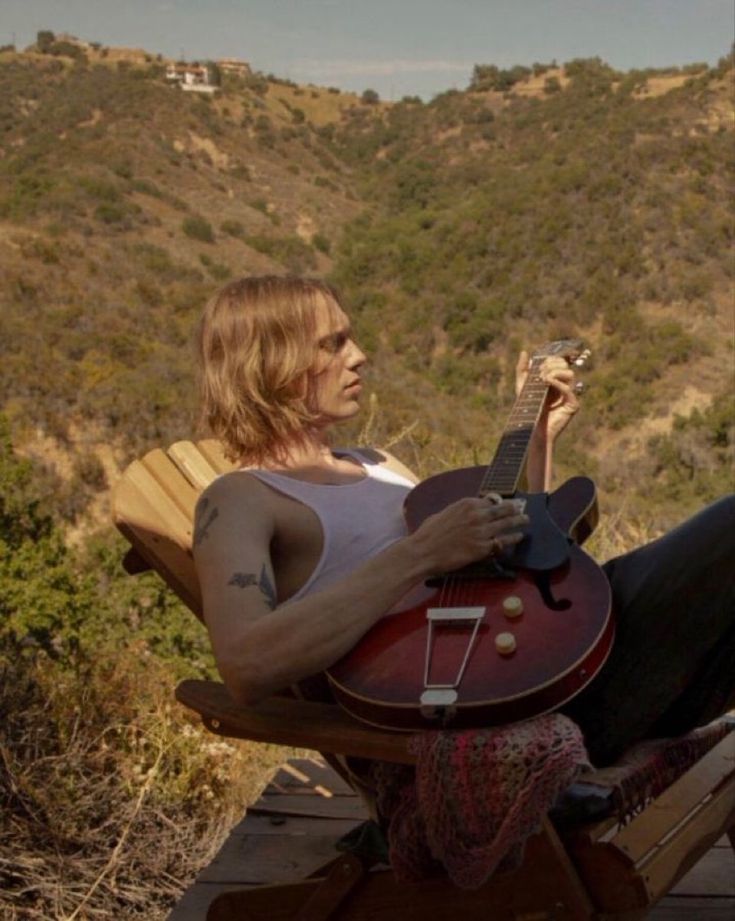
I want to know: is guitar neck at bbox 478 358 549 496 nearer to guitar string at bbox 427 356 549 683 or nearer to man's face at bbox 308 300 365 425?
guitar string at bbox 427 356 549 683

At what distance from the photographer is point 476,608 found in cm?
183

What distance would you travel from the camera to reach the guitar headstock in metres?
2.53

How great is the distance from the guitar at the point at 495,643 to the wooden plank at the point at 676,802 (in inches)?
9.0

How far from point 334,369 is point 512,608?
605 mm

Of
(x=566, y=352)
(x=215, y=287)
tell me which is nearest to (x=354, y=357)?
(x=566, y=352)

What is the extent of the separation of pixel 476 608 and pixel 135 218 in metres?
22.7

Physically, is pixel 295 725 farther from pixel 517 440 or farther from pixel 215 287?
pixel 215 287

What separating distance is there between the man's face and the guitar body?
15.8 inches

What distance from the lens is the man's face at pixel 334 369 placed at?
2.17 m

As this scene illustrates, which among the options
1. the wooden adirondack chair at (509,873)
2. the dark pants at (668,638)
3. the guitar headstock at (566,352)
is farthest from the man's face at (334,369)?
the dark pants at (668,638)

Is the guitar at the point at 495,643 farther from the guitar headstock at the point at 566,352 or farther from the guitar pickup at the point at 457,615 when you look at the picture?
the guitar headstock at the point at 566,352

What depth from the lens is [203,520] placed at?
1.95 meters

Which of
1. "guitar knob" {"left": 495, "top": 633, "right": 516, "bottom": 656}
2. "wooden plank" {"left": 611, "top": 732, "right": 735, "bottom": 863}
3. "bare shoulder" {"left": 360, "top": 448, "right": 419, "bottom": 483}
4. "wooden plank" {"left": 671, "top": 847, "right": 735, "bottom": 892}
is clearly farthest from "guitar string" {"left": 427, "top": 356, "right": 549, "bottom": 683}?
"wooden plank" {"left": 671, "top": 847, "right": 735, "bottom": 892}

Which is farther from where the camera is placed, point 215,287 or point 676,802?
point 215,287
